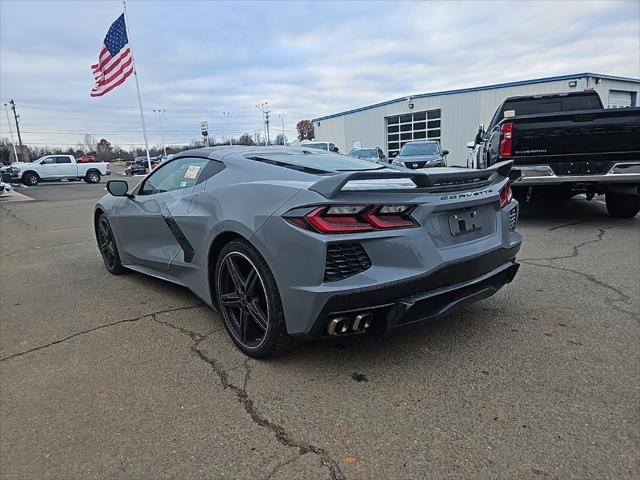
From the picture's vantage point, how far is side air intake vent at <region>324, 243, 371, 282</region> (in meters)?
2.35

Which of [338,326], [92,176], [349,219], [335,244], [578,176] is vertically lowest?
[92,176]

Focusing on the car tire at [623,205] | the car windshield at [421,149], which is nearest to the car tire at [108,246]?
the car tire at [623,205]

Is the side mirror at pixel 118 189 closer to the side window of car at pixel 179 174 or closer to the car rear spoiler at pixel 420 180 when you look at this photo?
the side window of car at pixel 179 174

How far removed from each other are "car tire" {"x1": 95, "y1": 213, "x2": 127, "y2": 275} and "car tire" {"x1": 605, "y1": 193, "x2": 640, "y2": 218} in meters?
7.15

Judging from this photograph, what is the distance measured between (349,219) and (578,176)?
5.31 m

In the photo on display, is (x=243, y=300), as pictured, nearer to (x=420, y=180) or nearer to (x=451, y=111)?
(x=420, y=180)

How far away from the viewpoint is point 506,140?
21.4ft

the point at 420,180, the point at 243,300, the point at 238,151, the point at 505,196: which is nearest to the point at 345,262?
the point at 420,180

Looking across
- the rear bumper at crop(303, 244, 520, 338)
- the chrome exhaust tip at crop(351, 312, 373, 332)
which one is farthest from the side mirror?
the chrome exhaust tip at crop(351, 312, 373, 332)

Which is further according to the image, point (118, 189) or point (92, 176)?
point (92, 176)

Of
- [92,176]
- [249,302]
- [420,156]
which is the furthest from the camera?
[92,176]

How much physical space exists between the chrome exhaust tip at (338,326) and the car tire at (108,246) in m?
3.28

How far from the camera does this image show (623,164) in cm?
615

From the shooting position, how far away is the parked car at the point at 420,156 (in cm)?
1482
